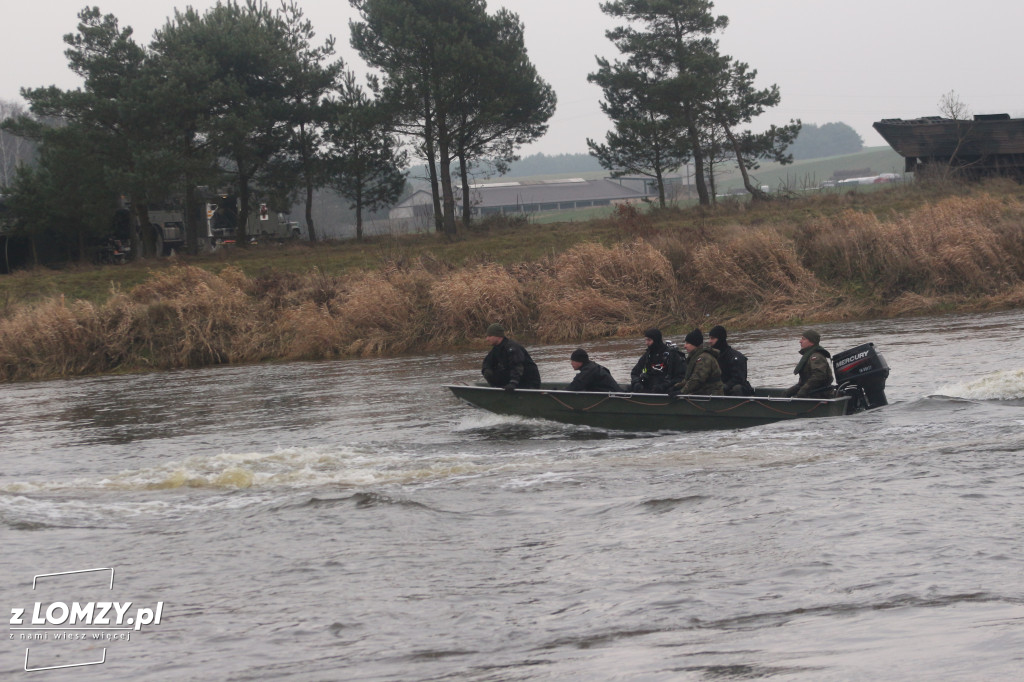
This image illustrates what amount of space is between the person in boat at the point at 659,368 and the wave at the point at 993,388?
3.50 metres

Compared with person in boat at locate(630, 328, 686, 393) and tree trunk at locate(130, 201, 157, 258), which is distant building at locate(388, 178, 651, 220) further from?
person in boat at locate(630, 328, 686, 393)

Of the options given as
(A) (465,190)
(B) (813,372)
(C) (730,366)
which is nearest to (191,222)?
(A) (465,190)

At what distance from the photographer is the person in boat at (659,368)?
46.7ft

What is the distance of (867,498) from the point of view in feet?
30.3

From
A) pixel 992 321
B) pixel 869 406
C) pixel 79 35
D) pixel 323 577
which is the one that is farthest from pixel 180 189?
pixel 323 577

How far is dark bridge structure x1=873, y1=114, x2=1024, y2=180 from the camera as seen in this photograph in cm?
4022

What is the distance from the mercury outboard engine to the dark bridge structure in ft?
96.3

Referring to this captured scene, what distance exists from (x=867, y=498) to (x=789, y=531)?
1.24m

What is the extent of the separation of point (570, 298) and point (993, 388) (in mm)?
13822

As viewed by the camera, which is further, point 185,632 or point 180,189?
point 180,189

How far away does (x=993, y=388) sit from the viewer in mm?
13898

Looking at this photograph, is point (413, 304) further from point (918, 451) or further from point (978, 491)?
point (978, 491)

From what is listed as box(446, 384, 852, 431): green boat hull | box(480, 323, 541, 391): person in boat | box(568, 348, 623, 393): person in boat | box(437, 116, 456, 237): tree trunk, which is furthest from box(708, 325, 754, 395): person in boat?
box(437, 116, 456, 237): tree trunk

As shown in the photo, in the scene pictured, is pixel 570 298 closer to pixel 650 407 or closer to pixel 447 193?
pixel 650 407
